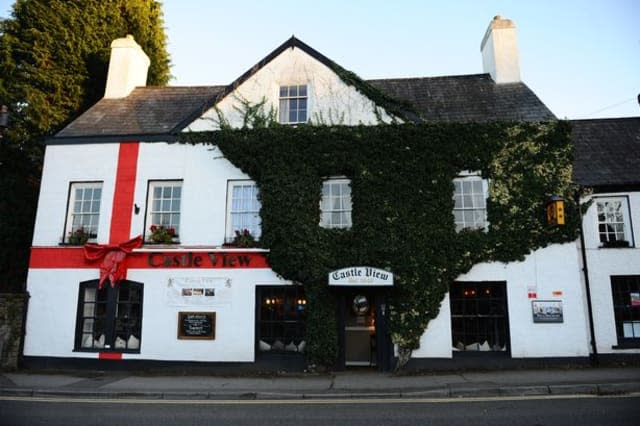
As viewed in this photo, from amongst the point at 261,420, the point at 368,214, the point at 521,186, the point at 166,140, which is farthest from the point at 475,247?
the point at 166,140

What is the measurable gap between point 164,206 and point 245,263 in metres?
3.52

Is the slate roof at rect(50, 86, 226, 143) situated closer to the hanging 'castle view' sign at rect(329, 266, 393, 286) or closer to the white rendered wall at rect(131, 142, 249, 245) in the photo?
the white rendered wall at rect(131, 142, 249, 245)

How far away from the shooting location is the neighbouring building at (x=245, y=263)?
39.5ft

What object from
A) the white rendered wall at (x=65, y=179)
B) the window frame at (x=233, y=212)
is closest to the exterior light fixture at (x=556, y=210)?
the window frame at (x=233, y=212)

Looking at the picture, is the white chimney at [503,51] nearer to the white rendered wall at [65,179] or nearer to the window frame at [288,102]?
the window frame at [288,102]

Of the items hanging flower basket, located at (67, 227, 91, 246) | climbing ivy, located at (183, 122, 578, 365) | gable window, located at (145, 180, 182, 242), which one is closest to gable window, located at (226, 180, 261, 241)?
climbing ivy, located at (183, 122, 578, 365)

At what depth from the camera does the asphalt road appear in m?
7.18

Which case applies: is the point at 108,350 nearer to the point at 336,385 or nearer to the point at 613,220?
the point at 336,385

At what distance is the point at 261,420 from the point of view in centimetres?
742

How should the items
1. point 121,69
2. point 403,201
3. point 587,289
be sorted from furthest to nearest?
1. point 121,69
2. point 587,289
3. point 403,201

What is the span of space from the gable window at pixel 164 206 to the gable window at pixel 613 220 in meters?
13.5

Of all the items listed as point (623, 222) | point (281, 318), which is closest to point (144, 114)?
point (281, 318)

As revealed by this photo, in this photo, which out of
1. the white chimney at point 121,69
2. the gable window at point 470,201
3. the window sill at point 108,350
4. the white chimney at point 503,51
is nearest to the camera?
the window sill at point 108,350

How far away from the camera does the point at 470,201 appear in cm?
1280
